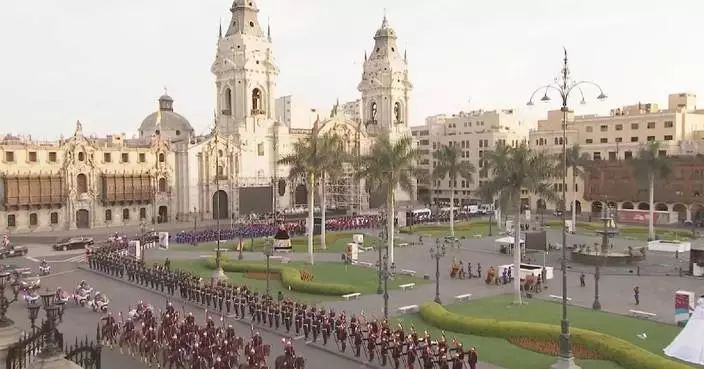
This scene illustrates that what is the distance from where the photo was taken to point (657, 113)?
83375 millimetres

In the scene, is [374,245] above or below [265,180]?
below

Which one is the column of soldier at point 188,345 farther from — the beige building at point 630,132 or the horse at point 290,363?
the beige building at point 630,132

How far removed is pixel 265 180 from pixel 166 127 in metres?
17.3

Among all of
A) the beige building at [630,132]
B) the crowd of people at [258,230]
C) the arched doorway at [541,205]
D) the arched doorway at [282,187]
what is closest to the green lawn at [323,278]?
the crowd of people at [258,230]

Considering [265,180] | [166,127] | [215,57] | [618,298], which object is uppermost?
[215,57]

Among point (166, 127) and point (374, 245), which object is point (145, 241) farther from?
point (166, 127)

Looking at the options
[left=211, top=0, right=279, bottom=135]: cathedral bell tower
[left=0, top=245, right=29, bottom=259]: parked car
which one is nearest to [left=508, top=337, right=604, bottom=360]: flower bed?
[left=0, top=245, right=29, bottom=259]: parked car

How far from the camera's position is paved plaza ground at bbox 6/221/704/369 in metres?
29.2

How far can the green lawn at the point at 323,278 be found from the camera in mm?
35803

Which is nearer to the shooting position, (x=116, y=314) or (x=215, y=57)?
(x=116, y=314)

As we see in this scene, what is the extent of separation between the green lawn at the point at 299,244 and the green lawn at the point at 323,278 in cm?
731

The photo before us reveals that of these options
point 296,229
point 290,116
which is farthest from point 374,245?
point 290,116

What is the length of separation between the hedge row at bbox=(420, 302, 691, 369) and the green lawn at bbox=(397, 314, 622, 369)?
0.32 metres

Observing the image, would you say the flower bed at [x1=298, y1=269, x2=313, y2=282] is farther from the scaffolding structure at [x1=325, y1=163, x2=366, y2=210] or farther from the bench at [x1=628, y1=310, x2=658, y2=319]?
the scaffolding structure at [x1=325, y1=163, x2=366, y2=210]
